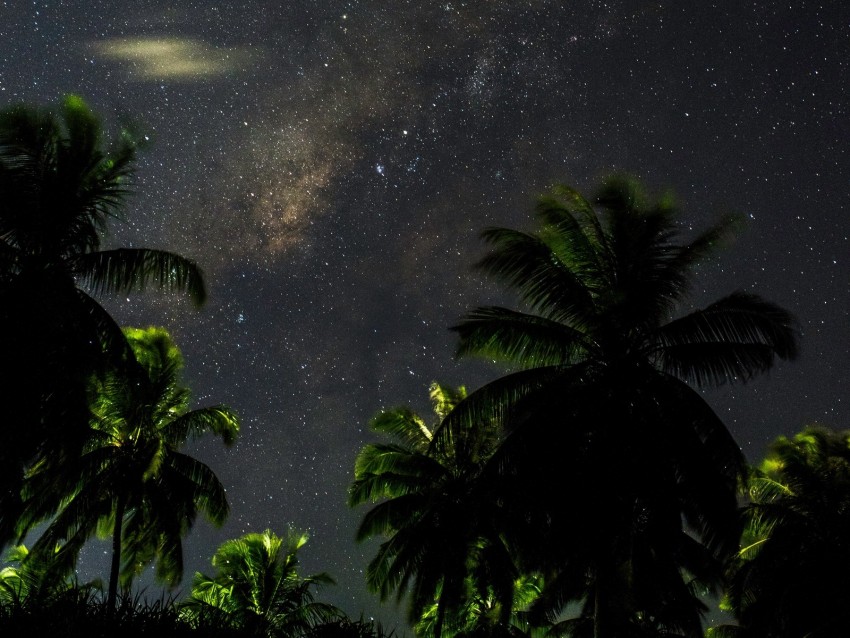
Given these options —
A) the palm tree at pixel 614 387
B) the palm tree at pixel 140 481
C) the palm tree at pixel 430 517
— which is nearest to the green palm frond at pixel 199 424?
the palm tree at pixel 140 481

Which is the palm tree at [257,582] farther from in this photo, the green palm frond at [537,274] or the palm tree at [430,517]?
the green palm frond at [537,274]

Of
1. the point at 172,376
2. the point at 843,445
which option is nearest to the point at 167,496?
the point at 172,376

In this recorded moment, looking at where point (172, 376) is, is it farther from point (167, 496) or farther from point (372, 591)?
point (372, 591)

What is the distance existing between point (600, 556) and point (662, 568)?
217cm

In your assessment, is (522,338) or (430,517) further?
(430,517)

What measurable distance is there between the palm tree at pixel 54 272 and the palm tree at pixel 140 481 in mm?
3885

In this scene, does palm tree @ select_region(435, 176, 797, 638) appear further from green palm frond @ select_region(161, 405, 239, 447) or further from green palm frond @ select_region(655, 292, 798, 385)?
green palm frond @ select_region(161, 405, 239, 447)

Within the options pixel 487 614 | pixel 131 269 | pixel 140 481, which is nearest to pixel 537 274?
pixel 131 269

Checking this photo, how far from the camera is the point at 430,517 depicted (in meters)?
18.7

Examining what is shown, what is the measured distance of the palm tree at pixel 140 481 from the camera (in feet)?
56.7

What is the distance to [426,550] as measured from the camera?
18344 millimetres

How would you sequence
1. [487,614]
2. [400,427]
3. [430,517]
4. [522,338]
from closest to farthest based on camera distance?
[522,338], [430,517], [400,427], [487,614]

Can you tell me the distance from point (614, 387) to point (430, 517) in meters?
7.87

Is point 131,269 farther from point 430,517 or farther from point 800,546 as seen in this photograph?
point 800,546
